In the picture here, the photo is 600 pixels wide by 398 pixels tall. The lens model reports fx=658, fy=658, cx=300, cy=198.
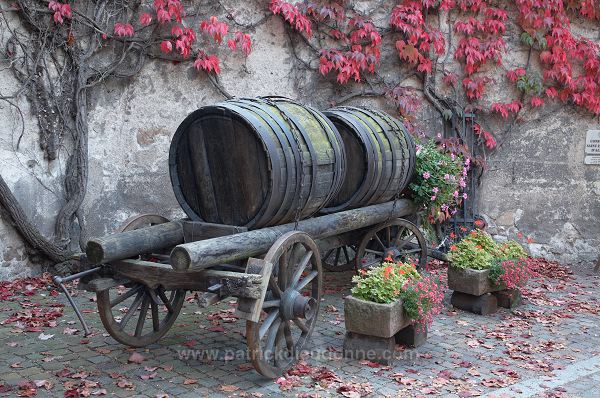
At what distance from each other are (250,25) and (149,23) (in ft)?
3.97

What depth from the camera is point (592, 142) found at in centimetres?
842

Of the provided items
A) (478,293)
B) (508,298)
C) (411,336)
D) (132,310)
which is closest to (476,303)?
(478,293)

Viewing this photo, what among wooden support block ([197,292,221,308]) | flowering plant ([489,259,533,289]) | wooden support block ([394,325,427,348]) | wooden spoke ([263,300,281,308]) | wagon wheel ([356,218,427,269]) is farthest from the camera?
wagon wheel ([356,218,427,269])

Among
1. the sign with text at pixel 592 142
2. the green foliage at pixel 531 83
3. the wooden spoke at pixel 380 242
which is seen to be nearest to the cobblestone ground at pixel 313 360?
the wooden spoke at pixel 380 242

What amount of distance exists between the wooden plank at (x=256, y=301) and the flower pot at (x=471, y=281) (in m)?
2.48

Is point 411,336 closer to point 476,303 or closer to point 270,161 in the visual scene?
point 476,303

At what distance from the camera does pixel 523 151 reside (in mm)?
8539

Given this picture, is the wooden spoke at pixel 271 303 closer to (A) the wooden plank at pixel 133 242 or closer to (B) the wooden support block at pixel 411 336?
(A) the wooden plank at pixel 133 242

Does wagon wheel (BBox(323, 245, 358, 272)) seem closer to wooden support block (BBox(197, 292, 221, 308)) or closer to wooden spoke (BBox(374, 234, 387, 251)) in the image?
wooden spoke (BBox(374, 234, 387, 251))

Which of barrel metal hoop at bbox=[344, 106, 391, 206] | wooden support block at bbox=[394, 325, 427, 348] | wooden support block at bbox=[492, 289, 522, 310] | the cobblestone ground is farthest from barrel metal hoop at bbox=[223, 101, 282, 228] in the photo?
wooden support block at bbox=[492, 289, 522, 310]

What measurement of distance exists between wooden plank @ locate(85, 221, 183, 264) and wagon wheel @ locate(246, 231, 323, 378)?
84 centimetres

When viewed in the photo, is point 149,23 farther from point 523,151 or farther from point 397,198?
point 523,151

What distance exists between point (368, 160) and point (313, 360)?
6.55 feet

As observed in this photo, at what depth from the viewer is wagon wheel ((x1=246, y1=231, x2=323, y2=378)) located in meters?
4.16
